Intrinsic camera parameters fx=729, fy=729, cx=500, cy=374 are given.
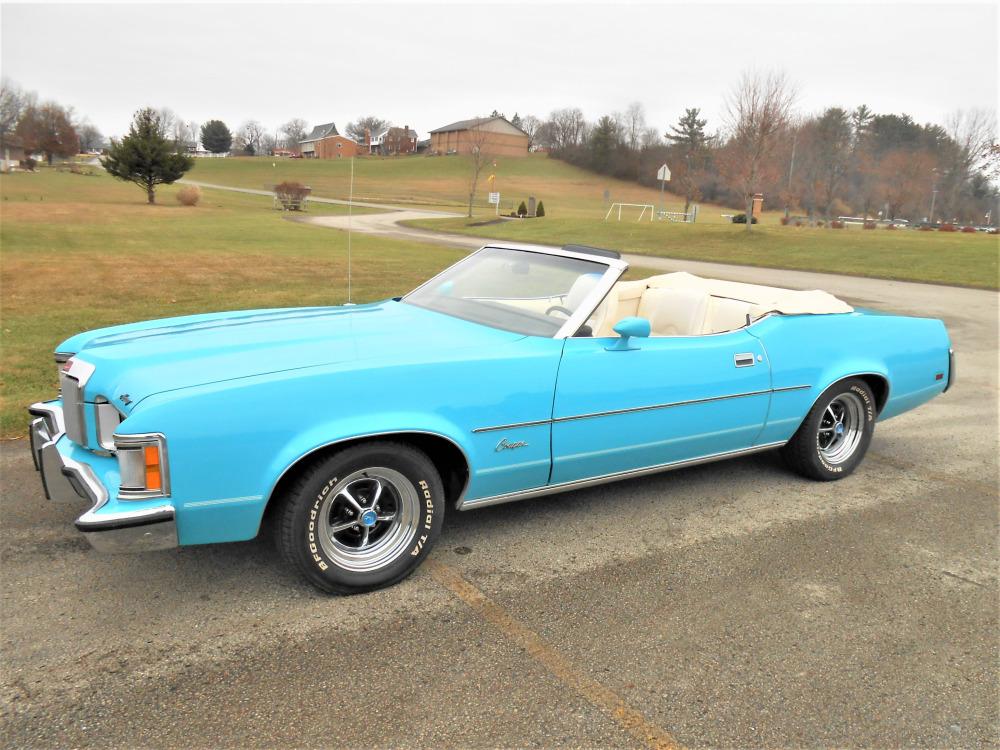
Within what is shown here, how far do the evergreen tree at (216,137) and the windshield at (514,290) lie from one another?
128 m

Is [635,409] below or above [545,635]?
above

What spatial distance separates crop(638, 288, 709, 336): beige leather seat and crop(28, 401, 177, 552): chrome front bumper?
9.50 feet

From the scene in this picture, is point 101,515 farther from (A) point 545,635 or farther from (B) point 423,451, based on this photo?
(A) point 545,635

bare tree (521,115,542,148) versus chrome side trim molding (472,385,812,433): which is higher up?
bare tree (521,115,542,148)

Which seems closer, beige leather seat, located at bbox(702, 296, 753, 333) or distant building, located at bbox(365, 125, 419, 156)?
beige leather seat, located at bbox(702, 296, 753, 333)

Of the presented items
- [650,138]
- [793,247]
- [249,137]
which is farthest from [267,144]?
[793,247]

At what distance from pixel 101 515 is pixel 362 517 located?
37.0 inches

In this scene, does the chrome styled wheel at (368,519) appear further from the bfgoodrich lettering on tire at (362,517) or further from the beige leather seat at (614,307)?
the beige leather seat at (614,307)

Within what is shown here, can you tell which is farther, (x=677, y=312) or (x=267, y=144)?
(x=267, y=144)

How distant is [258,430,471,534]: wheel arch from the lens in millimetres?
2830

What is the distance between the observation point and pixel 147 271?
14.4 meters

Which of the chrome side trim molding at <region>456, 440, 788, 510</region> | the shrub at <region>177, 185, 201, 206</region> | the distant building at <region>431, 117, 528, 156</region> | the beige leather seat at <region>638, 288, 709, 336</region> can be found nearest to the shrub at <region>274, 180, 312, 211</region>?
the shrub at <region>177, 185, 201, 206</region>

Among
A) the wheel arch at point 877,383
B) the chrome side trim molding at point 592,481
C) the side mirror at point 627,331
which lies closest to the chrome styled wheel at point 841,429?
the wheel arch at point 877,383

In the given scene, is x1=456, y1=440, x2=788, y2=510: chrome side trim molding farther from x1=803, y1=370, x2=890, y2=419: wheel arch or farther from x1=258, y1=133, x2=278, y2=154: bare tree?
x1=258, y1=133, x2=278, y2=154: bare tree
